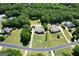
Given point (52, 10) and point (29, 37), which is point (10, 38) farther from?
point (52, 10)

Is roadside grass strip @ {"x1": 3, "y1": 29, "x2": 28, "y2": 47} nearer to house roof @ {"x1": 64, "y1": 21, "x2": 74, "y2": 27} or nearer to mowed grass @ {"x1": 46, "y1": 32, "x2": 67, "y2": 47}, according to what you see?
mowed grass @ {"x1": 46, "y1": 32, "x2": 67, "y2": 47}

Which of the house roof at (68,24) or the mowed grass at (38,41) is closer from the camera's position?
the mowed grass at (38,41)

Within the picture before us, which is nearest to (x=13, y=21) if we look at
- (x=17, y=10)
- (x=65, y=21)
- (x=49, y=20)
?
(x=17, y=10)

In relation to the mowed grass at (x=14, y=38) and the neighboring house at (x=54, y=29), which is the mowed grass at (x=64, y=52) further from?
the mowed grass at (x=14, y=38)

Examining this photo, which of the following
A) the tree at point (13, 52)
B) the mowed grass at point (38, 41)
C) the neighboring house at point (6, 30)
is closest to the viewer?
the tree at point (13, 52)

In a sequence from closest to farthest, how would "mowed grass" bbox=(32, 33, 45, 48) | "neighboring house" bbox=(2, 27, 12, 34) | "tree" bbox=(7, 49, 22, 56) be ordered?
"tree" bbox=(7, 49, 22, 56) < "mowed grass" bbox=(32, 33, 45, 48) < "neighboring house" bbox=(2, 27, 12, 34)

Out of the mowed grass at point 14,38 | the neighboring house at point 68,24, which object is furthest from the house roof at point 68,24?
the mowed grass at point 14,38

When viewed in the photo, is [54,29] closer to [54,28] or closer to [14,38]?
[54,28]

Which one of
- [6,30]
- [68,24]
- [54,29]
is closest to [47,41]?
[54,29]

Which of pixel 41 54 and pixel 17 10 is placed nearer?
pixel 41 54

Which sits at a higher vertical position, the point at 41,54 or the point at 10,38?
the point at 10,38

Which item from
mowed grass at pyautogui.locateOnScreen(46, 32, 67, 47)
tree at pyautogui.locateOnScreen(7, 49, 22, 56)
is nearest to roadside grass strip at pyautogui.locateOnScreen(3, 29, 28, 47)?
tree at pyautogui.locateOnScreen(7, 49, 22, 56)
